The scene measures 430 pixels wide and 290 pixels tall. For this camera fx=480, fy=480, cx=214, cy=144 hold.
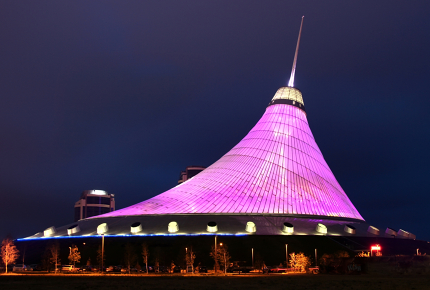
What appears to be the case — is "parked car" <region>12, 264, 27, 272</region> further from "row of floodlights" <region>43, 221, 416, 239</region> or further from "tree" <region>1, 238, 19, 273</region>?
"row of floodlights" <region>43, 221, 416, 239</region>

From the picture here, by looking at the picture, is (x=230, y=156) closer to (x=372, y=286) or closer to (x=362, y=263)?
(x=362, y=263)

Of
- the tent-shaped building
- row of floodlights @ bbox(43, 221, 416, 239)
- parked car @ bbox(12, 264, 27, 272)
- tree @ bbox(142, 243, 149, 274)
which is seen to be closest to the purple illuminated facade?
the tent-shaped building

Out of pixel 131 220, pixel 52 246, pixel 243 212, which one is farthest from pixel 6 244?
pixel 243 212

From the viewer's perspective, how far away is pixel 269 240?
4606cm

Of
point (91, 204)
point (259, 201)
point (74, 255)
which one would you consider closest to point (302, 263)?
point (259, 201)

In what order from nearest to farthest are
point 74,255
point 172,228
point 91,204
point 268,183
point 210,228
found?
point 74,255 < point 210,228 < point 172,228 < point 268,183 < point 91,204

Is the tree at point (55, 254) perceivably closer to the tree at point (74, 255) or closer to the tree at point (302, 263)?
the tree at point (74, 255)

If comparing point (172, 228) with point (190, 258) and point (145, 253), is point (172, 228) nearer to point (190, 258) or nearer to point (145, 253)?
point (145, 253)

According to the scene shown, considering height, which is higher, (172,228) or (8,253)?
(172,228)

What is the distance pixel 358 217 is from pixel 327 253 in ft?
48.4

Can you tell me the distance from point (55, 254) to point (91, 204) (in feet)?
368

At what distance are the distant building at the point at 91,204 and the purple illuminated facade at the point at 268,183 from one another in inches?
3917

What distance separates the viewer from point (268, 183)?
5584 centimetres

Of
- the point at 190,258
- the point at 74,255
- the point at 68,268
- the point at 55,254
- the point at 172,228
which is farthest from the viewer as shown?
the point at 172,228
